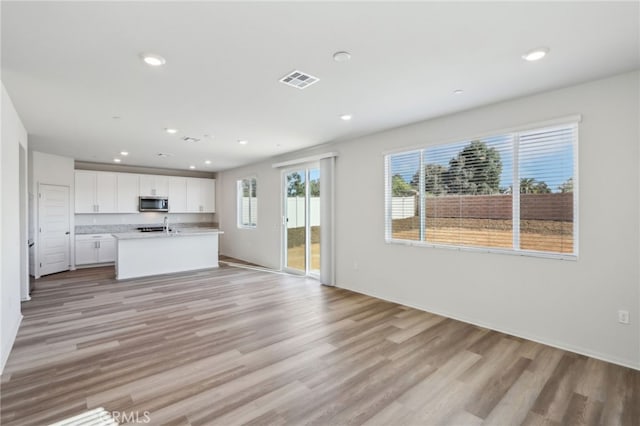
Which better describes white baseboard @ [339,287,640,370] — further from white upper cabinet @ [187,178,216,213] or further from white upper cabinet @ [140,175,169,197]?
white upper cabinet @ [140,175,169,197]

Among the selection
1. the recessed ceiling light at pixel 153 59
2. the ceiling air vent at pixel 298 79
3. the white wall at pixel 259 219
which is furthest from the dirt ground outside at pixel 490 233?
the recessed ceiling light at pixel 153 59

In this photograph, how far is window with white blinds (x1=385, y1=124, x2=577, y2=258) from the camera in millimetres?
3127

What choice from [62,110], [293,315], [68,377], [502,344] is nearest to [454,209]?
[502,344]

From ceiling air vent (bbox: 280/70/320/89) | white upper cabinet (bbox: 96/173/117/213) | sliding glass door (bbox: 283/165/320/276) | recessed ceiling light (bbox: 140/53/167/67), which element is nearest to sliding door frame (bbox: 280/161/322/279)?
sliding glass door (bbox: 283/165/320/276)

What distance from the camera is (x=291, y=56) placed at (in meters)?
2.44

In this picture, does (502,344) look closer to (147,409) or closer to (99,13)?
(147,409)

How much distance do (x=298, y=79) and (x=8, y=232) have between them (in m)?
3.35

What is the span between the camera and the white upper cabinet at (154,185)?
27.5 feet

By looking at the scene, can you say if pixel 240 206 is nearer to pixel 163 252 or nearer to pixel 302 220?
pixel 163 252

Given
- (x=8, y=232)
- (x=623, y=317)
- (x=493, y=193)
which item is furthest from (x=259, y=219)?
(x=623, y=317)

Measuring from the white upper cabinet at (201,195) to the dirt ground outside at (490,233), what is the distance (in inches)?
273

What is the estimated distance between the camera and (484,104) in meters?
3.55

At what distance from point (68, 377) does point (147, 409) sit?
3.31 feet

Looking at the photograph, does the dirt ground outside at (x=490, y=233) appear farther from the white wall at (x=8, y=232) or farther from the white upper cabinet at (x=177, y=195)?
the white upper cabinet at (x=177, y=195)
